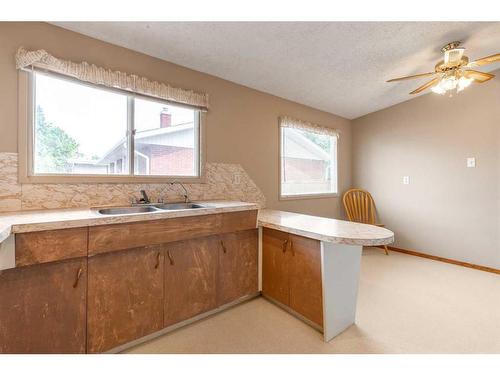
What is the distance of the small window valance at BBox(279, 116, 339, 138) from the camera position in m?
3.11

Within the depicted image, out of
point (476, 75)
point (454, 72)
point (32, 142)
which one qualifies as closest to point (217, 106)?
point (32, 142)

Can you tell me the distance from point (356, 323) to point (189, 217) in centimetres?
155

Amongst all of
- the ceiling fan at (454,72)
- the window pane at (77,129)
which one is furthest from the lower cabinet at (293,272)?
the ceiling fan at (454,72)

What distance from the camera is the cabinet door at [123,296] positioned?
4.60ft

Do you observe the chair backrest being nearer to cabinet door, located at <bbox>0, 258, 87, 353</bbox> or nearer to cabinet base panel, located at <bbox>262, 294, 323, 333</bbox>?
cabinet base panel, located at <bbox>262, 294, 323, 333</bbox>

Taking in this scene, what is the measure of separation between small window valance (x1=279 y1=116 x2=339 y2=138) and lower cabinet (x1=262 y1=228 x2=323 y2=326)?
1613 mm

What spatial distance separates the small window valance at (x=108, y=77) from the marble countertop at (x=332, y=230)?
1.38 m

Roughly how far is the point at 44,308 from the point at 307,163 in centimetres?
320

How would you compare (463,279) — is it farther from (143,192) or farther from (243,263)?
(143,192)

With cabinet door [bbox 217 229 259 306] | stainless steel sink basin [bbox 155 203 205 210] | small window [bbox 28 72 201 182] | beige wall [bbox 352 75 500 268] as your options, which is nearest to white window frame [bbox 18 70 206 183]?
small window [bbox 28 72 201 182]

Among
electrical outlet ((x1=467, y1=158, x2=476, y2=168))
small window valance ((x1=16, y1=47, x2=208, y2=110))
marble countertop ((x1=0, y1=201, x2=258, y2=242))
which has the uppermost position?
small window valance ((x1=16, y1=47, x2=208, y2=110))

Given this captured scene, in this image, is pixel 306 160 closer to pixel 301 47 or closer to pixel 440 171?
pixel 301 47

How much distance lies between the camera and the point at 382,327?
1.81 m
